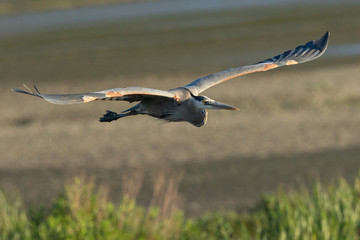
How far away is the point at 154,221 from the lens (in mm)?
12484

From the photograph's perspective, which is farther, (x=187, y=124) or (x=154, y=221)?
(x=187, y=124)

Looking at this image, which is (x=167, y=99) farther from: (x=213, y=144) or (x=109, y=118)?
(x=213, y=144)

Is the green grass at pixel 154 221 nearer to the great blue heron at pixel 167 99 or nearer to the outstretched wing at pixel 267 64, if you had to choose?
the outstretched wing at pixel 267 64

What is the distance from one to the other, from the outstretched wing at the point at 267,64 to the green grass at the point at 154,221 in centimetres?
450

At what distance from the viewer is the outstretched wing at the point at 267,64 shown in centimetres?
509

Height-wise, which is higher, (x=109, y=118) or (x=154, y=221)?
(x=109, y=118)

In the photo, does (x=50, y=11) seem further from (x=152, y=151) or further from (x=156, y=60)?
(x=152, y=151)

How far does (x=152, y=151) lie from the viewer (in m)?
23.5

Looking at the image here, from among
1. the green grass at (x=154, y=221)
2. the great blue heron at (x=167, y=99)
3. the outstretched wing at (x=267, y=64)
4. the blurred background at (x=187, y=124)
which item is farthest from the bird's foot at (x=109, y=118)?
the blurred background at (x=187, y=124)

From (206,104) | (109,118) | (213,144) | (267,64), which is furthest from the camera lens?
(213,144)

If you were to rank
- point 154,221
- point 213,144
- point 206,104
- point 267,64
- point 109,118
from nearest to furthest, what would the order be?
point 206,104 → point 109,118 → point 267,64 → point 154,221 → point 213,144

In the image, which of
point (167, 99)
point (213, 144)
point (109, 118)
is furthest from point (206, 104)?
point (213, 144)

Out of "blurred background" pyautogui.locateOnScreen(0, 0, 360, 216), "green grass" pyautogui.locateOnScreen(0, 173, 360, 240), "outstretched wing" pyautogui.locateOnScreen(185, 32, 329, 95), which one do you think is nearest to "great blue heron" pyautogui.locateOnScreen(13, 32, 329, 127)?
"outstretched wing" pyautogui.locateOnScreen(185, 32, 329, 95)

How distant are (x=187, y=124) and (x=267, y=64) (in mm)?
19514
